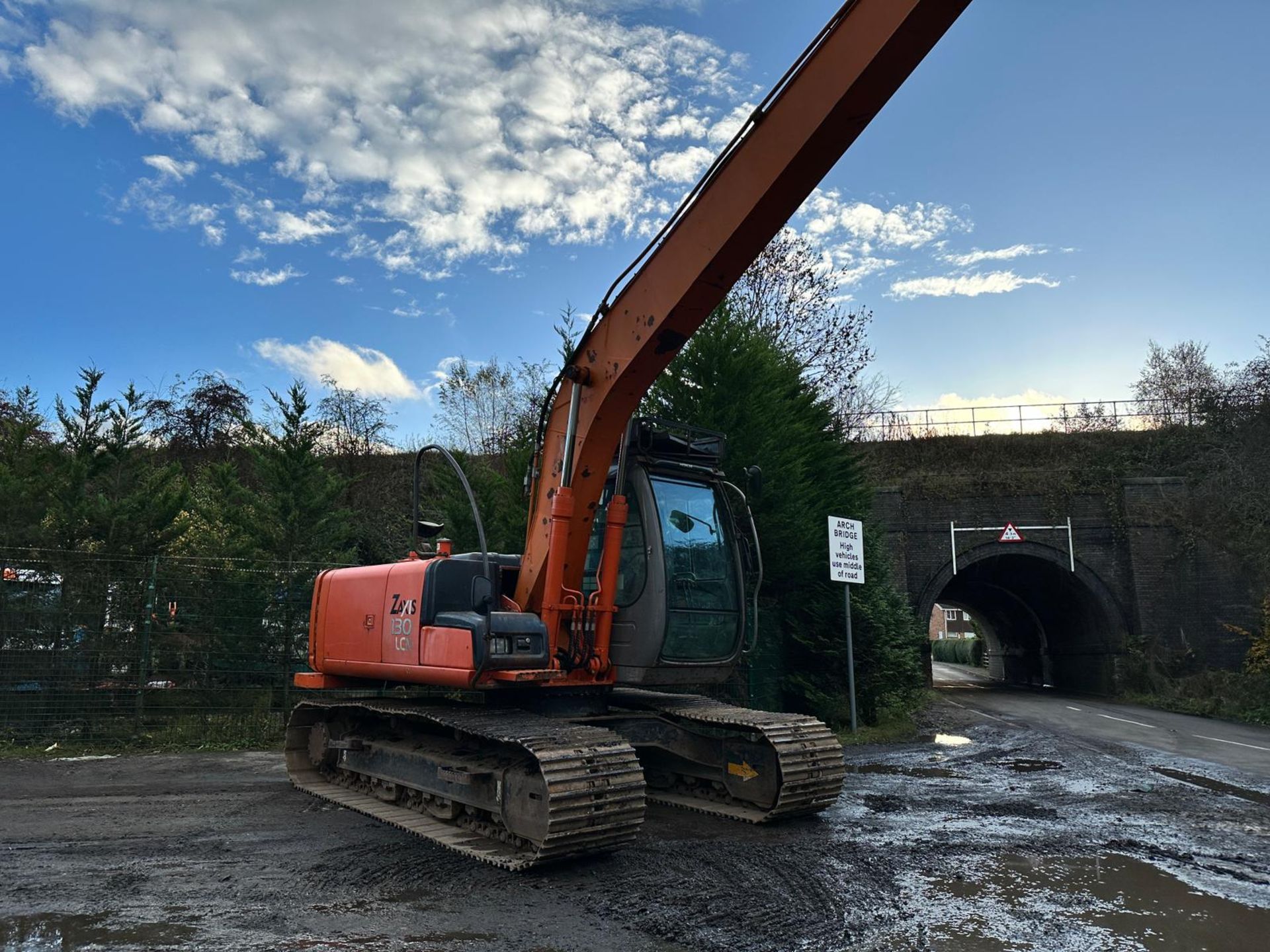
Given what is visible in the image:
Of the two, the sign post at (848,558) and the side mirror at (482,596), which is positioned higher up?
the sign post at (848,558)

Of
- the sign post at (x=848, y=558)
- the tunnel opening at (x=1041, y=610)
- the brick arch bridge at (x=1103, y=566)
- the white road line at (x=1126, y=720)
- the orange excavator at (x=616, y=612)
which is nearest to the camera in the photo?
the orange excavator at (x=616, y=612)

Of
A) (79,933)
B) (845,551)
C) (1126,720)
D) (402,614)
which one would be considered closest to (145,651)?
(402,614)

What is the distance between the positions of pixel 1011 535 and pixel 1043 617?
728 centimetres

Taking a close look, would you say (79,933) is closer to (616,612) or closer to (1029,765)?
(616,612)

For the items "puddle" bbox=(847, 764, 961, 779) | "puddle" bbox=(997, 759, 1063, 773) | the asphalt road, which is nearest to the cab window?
"puddle" bbox=(847, 764, 961, 779)

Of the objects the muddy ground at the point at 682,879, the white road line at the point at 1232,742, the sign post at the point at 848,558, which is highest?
the sign post at the point at 848,558

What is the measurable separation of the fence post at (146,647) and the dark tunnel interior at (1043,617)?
18.4 m

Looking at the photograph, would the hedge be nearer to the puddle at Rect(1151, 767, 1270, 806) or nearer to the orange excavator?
the puddle at Rect(1151, 767, 1270, 806)

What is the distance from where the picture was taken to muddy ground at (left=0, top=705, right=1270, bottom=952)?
395 cm

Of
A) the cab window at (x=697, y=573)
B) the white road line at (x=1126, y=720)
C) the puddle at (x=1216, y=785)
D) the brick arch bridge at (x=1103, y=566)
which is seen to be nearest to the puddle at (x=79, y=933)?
the cab window at (x=697, y=573)

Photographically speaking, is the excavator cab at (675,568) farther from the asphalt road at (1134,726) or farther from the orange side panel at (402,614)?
the asphalt road at (1134,726)

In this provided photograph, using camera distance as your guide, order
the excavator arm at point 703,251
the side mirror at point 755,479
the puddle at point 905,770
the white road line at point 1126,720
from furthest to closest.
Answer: the white road line at point 1126,720 → the puddle at point 905,770 → the side mirror at point 755,479 → the excavator arm at point 703,251

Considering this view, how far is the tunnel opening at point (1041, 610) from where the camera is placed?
866 inches

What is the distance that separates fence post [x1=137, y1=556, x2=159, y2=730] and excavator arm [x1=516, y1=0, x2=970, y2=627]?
21.4 feet
